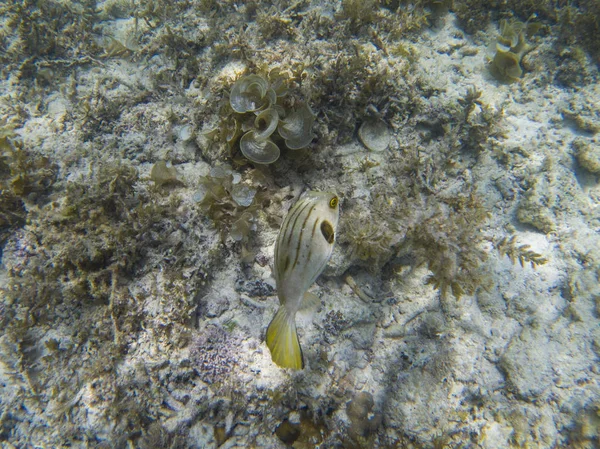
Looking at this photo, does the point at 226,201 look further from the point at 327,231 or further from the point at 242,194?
the point at 327,231

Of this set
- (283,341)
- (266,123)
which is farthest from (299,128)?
(283,341)

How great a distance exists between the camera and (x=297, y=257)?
1.71m

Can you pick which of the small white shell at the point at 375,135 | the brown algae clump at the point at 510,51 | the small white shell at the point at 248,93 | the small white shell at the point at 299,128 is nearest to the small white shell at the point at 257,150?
the small white shell at the point at 299,128

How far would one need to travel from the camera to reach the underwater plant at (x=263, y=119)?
9.27 ft

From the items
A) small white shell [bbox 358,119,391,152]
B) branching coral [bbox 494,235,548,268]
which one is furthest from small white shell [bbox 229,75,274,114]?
branching coral [bbox 494,235,548,268]

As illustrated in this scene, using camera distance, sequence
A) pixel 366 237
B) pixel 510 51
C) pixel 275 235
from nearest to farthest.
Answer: pixel 366 237
pixel 275 235
pixel 510 51

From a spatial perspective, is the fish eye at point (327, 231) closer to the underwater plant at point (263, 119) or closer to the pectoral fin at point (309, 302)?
the pectoral fin at point (309, 302)

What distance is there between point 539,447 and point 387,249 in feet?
8.34

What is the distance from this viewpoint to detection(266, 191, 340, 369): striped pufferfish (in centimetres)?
170

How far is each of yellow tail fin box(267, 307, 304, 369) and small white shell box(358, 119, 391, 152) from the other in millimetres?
2346

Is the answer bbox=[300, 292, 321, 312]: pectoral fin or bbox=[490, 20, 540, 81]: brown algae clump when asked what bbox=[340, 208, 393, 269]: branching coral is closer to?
bbox=[300, 292, 321, 312]: pectoral fin

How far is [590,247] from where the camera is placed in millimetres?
3396

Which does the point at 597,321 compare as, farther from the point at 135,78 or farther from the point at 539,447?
the point at 135,78

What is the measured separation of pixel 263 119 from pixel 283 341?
7.09ft
